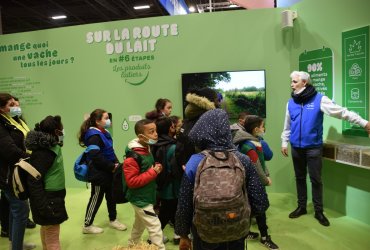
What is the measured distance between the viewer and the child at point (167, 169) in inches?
112

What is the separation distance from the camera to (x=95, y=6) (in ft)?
36.0

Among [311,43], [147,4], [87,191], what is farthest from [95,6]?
[311,43]

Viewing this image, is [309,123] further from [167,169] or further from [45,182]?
[45,182]

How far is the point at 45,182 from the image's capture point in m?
2.43

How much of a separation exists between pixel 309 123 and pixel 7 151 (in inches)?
116

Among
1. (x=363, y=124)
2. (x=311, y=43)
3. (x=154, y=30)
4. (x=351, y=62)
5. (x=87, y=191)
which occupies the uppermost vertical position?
(x=154, y=30)

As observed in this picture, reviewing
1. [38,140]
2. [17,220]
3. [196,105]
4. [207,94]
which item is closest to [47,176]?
[38,140]

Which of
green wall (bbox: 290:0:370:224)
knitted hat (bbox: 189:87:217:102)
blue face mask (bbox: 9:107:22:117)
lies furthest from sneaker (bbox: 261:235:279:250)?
blue face mask (bbox: 9:107:22:117)

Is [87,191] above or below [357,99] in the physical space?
below

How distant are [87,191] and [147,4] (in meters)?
7.85

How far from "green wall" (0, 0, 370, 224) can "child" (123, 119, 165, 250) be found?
2297 mm

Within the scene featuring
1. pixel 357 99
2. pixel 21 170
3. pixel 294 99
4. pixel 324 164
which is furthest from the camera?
pixel 324 164

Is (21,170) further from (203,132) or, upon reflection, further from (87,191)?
(87,191)

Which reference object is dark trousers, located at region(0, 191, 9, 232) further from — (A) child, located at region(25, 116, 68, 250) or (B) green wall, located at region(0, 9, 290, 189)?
(B) green wall, located at region(0, 9, 290, 189)
